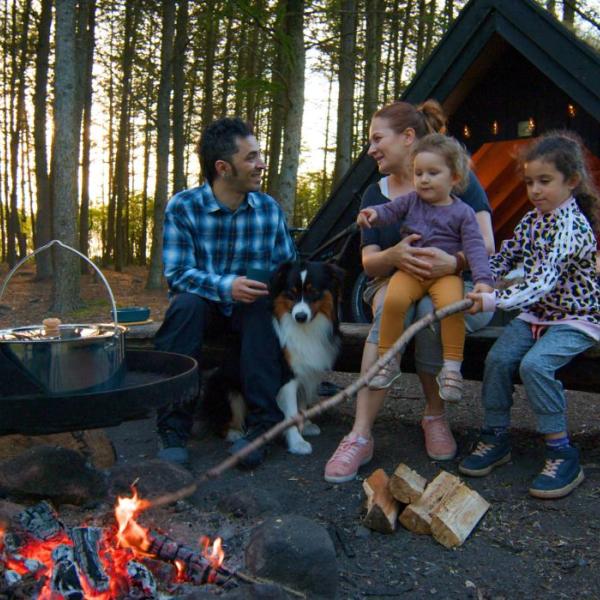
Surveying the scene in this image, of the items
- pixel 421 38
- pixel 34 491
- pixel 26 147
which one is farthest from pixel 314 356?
pixel 26 147

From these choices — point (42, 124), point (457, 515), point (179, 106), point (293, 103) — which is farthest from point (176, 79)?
point (457, 515)

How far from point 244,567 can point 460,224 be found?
1984 mm

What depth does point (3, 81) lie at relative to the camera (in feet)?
67.0

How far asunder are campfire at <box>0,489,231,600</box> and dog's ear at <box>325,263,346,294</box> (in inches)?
78.4

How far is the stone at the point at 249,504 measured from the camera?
9.39 ft

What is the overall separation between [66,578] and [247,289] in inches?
77.8

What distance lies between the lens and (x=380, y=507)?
2.88 metres

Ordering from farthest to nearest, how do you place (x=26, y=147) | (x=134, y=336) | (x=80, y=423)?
(x=26, y=147), (x=134, y=336), (x=80, y=423)

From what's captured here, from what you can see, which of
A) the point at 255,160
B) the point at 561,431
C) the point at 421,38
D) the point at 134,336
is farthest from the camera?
the point at 421,38

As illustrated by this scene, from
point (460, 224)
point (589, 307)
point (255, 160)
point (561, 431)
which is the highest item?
point (255, 160)

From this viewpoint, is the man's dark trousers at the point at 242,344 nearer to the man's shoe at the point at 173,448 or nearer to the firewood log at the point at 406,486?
the man's shoe at the point at 173,448

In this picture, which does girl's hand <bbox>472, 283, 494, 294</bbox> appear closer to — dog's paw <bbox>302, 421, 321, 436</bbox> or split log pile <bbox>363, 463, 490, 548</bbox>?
split log pile <bbox>363, 463, 490, 548</bbox>

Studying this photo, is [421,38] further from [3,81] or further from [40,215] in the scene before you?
[3,81]

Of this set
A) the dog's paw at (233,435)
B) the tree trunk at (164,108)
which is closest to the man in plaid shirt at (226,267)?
the dog's paw at (233,435)
